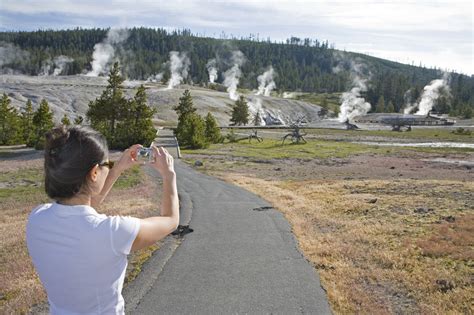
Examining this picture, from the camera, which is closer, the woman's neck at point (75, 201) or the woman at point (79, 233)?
the woman at point (79, 233)

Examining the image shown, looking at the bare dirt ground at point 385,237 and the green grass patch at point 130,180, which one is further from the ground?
the bare dirt ground at point 385,237

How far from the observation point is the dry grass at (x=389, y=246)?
1189 cm

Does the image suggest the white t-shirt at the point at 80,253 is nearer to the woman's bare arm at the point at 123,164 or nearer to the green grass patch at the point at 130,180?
the woman's bare arm at the point at 123,164

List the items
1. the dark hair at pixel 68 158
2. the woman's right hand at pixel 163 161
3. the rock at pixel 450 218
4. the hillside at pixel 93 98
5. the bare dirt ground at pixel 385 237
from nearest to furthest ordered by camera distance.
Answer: the dark hair at pixel 68 158
the woman's right hand at pixel 163 161
the bare dirt ground at pixel 385 237
the rock at pixel 450 218
the hillside at pixel 93 98

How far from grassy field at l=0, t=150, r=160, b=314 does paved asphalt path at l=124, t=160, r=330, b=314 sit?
1.06m

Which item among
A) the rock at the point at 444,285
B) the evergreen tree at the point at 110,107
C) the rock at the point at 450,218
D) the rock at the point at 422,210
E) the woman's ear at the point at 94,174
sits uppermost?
the woman's ear at the point at 94,174

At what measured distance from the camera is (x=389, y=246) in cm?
1725

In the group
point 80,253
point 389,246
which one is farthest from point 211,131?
A: point 80,253

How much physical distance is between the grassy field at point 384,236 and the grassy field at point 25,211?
20.0 feet

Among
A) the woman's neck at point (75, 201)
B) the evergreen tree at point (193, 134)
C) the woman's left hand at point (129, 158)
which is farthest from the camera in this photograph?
the evergreen tree at point (193, 134)

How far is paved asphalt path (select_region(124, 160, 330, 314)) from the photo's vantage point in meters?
10.7

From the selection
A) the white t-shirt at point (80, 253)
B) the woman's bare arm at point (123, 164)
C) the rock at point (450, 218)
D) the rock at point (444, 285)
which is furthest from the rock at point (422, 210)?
the white t-shirt at point (80, 253)

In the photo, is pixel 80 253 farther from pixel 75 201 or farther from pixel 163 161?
pixel 163 161

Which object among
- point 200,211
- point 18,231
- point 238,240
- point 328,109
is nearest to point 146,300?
point 238,240
